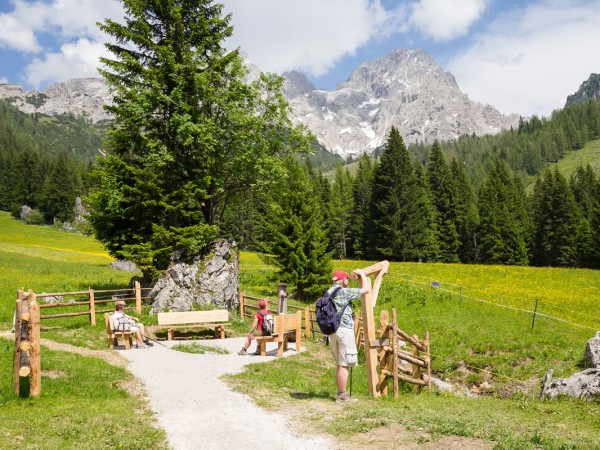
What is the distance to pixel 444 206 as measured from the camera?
71625 mm

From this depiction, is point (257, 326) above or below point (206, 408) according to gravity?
above

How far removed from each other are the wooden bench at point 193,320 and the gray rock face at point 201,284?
8.72 feet

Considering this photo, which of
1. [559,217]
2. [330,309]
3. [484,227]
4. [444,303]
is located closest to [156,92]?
[330,309]

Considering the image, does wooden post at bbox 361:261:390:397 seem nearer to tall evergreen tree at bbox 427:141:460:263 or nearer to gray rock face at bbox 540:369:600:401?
gray rock face at bbox 540:369:600:401

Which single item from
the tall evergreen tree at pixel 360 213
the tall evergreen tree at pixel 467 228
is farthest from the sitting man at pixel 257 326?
the tall evergreen tree at pixel 467 228

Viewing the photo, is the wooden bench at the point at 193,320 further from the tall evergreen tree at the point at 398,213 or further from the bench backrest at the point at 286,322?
the tall evergreen tree at the point at 398,213

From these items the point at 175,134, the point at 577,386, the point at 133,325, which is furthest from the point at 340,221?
the point at 577,386

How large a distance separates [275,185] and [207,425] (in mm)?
20080

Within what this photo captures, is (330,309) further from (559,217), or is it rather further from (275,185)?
(559,217)

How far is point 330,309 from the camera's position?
953 centimetres

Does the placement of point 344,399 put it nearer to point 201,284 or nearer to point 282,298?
point 282,298

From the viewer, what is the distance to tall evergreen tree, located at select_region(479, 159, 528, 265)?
6506 centimetres

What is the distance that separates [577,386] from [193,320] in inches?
575

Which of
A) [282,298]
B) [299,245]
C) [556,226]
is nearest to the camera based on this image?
[282,298]
